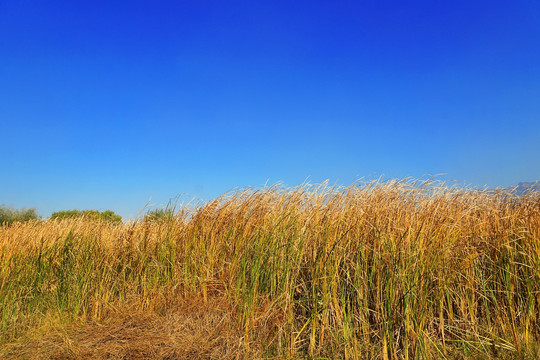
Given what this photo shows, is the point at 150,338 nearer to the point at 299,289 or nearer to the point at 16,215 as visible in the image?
the point at 299,289

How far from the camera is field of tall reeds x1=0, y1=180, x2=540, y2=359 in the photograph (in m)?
3.17

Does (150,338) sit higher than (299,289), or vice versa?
(299,289)

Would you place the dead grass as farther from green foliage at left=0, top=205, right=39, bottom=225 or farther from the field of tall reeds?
green foliage at left=0, top=205, right=39, bottom=225

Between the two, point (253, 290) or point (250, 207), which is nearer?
point (253, 290)

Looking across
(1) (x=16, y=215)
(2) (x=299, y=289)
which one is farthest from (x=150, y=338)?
(1) (x=16, y=215)

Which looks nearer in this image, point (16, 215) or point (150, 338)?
point (150, 338)

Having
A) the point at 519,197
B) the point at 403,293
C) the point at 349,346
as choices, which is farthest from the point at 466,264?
the point at 519,197

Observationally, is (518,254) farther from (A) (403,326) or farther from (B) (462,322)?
(A) (403,326)

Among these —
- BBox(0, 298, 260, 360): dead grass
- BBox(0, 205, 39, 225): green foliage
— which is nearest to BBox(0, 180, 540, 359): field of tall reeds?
BBox(0, 298, 260, 360): dead grass

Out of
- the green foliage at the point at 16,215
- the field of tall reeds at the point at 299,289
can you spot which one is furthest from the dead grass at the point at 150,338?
the green foliage at the point at 16,215

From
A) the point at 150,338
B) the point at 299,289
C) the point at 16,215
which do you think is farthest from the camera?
the point at 16,215

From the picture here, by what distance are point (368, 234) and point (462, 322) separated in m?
1.21

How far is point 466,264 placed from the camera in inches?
136

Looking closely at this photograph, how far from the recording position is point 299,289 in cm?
367
